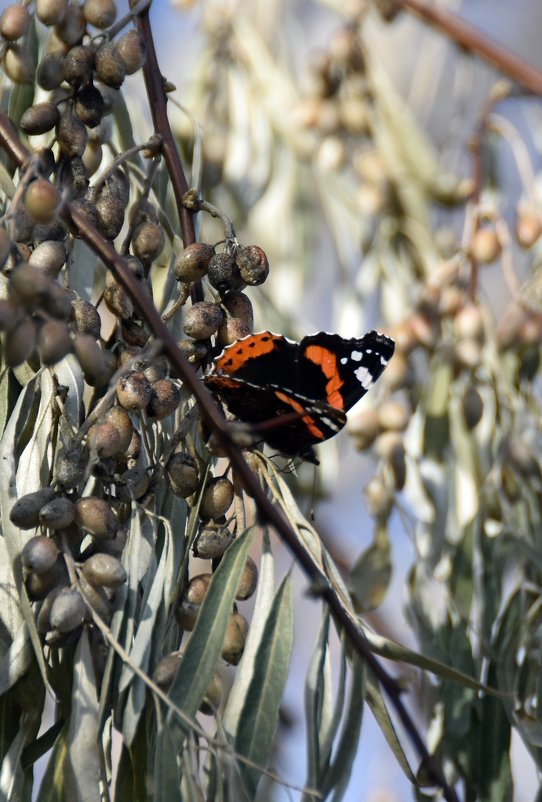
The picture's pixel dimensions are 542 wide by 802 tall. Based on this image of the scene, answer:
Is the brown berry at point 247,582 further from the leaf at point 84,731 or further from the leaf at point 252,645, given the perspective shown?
the leaf at point 84,731

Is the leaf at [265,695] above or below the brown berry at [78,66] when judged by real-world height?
below

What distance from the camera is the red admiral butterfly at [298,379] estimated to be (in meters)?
1.08

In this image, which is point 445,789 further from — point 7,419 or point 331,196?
point 331,196

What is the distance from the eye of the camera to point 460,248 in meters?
1.72

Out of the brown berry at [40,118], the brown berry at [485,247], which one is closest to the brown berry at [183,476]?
the brown berry at [40,118]

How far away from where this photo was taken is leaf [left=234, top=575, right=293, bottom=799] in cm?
93

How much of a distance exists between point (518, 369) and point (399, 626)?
84 centimetres

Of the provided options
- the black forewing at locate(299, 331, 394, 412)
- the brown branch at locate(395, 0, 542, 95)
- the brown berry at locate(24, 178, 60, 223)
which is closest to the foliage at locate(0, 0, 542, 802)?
the brown berry at locate(24, 178, 60, 223)

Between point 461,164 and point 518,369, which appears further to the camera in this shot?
point 461,164

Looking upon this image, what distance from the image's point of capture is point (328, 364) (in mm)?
1275

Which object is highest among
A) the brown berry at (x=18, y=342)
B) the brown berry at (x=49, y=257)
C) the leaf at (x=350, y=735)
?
the brown berry at (x=49, y=257)

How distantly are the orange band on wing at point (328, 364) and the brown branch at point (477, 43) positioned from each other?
2.79 ft

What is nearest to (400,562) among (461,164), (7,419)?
(461,164)

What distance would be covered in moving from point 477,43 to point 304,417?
3.66 feet
